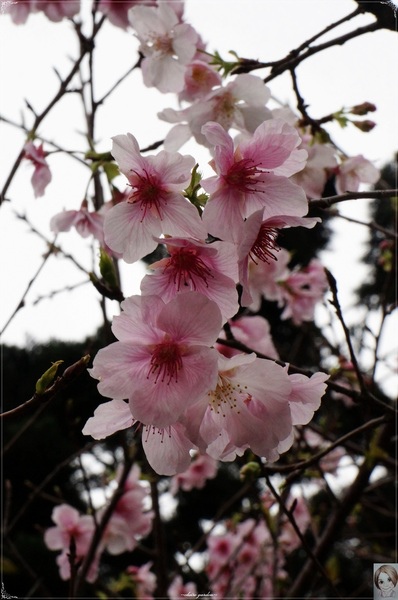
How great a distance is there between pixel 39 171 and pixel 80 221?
0.64 feet

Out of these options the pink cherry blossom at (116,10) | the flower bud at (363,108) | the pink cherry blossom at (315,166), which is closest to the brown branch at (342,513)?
the pink cherry blossom at (315,166)

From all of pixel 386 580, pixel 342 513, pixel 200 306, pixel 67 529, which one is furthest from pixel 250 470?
pixel 67 529

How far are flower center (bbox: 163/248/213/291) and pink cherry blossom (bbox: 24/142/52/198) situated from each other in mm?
820

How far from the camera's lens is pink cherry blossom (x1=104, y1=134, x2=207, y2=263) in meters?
0.63

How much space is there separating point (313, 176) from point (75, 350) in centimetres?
141

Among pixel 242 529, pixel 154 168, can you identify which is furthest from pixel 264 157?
pixel 242 529

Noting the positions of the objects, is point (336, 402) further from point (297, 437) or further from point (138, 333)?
point (138, 333)

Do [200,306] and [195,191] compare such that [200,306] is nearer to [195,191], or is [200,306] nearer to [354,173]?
[195,191]

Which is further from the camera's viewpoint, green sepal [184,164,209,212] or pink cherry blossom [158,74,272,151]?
pink cherry blossom [158,74,272,151]

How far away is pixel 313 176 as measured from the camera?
4.17 feet

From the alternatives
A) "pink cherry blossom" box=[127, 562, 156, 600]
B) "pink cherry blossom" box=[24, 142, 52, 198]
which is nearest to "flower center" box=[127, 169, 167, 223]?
"pink cherry blossom" box=[24, 142, 52, 198]

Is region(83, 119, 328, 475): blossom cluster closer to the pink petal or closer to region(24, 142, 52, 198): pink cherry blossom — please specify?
the pink petal

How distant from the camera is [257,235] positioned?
1.92 feet

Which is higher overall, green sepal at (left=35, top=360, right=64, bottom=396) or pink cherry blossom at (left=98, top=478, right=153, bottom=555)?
green sepal at (left=35, top=360, right=64, bottom=396)
